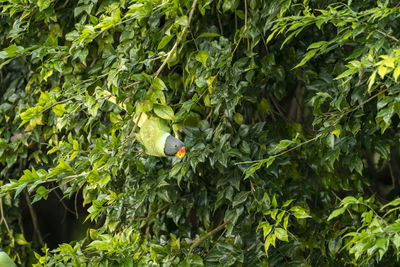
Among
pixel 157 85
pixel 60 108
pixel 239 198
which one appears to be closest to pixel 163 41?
pixel 157 85

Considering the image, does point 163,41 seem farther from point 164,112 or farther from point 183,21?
point 164,112

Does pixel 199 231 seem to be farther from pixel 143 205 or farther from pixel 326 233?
pixel 326 233

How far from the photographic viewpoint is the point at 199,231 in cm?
208

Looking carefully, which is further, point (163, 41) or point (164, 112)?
point (163, 41)

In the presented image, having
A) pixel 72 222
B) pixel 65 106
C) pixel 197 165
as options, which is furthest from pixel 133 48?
pixel 72 222

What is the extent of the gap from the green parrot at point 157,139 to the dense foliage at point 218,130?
3cm

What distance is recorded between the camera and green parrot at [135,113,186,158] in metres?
1.54

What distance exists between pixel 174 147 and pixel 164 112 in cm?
13

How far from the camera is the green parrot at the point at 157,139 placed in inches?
60.6

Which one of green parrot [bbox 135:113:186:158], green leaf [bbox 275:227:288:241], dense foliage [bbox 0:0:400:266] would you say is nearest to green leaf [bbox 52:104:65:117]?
dense foliage [bbox 0:0:400:266]

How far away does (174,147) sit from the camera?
153cm

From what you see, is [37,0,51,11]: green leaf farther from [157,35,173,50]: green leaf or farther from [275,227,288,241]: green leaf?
[275,227,288,241]: green leaf

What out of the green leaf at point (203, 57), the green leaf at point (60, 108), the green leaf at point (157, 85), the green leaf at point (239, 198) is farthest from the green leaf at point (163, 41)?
the green leaf at point (239, 198)

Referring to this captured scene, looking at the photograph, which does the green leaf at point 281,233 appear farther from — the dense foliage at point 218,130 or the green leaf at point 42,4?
the green leaf at point 42,4
